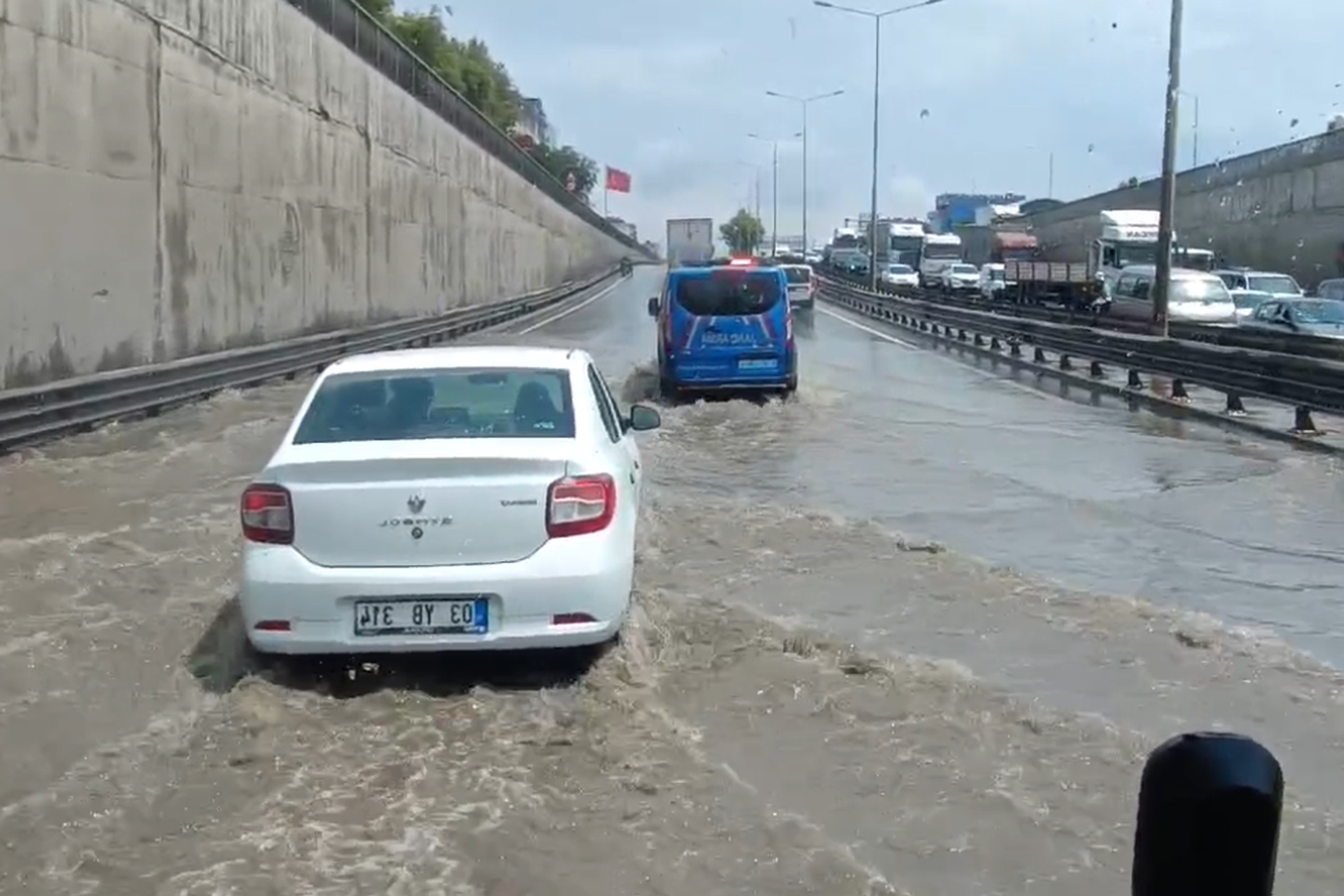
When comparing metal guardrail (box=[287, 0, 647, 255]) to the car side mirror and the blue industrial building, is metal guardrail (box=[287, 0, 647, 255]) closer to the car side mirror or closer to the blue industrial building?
the car side mirror

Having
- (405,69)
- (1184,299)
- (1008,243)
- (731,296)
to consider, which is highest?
(405,69)

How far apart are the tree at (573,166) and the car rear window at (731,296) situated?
15121 cm

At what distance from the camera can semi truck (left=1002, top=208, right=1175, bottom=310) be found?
5703cm

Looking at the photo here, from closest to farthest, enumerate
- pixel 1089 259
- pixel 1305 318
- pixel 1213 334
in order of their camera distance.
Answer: pixel 1305 318 < pixel 1213 334 < pixel 1089 259

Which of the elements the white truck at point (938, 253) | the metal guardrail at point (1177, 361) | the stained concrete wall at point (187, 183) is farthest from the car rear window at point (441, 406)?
the white truck at point (938, 253)

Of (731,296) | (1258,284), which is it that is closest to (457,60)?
(1258,284)

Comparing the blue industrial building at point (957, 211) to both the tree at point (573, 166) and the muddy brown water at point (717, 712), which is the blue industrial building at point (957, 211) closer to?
the tree at point (573, 166)

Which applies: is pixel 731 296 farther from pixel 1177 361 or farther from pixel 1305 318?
pixel 1305 318

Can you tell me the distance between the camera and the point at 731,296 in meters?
23.7

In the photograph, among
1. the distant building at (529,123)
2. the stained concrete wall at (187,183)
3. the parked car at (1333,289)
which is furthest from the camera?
the distant building at (529,123)

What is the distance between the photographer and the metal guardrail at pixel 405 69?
36469 mm

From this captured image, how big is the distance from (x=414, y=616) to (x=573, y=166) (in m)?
178

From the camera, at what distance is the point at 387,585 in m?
6.99

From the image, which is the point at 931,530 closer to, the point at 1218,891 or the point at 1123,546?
the point at 1123,546
